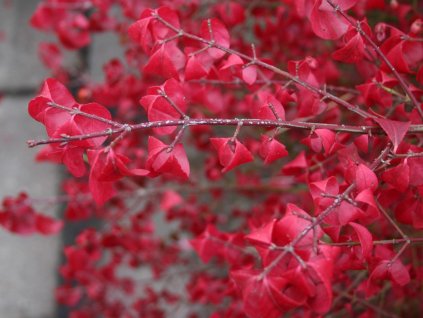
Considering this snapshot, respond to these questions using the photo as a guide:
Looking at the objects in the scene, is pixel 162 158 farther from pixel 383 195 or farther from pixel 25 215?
pixel 25 215

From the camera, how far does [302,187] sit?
3.10 ft

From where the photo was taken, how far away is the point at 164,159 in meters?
0.45

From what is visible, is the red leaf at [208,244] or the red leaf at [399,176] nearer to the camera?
the red leaf at [399,176]

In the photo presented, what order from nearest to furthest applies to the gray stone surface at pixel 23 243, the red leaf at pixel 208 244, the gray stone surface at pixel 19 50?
the red leaf at pixel 208 244 → the gray stone surface at pixel 23 243 → the gray stone surface at pixel 19 50

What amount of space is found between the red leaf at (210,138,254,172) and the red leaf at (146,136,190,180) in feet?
0.11

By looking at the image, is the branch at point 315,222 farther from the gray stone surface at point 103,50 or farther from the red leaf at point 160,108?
the gray stone surface at point 103,50

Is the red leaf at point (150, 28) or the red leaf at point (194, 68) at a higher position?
the red leaf at point (150, 28)

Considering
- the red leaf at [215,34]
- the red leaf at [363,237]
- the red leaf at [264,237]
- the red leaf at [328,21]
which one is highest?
the red leaf at [328,21]

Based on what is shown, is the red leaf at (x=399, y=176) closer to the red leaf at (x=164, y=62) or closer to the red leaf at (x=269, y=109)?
the red leaf at (x=269, y=109)

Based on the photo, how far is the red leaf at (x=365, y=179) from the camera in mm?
427

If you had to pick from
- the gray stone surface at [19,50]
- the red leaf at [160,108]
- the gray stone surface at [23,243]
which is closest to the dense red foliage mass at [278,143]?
the red leaf at [160,108]

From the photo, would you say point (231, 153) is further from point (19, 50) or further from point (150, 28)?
point (19, 50)

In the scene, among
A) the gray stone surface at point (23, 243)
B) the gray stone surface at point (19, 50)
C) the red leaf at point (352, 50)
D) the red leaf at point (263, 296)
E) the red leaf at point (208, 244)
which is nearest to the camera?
the red leaf at point (263, 296)

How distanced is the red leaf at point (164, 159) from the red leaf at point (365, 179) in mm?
135
